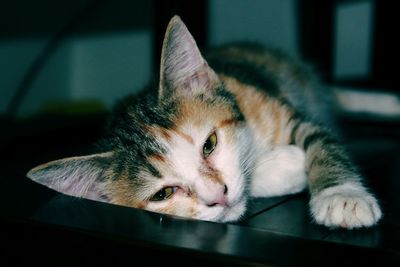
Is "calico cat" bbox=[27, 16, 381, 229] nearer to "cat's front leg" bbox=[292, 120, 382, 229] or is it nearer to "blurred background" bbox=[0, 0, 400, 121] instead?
"cat's front leg" bbox=[292, 120, 382, 229]

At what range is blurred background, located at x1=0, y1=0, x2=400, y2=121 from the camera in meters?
2.37

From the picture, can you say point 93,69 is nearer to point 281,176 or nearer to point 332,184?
point 281,176

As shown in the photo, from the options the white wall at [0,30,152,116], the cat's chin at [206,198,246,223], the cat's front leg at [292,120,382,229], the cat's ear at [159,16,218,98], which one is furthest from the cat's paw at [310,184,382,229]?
the white wall at [0,30,152,116]

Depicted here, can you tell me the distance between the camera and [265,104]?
1.31 m

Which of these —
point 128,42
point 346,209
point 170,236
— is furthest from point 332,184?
point 128,42

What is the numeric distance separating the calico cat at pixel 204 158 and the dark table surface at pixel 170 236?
0.15 feet

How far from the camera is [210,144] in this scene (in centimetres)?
105

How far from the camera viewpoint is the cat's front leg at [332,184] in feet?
2.64

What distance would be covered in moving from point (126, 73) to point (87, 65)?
0.93 feet

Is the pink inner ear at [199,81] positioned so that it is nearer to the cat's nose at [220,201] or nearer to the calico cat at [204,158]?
the calico cat at [204,158]

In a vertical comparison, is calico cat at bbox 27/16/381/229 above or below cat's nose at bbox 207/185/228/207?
above

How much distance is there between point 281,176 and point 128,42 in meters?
2.23

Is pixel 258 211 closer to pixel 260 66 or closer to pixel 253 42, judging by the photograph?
pixel 260 66

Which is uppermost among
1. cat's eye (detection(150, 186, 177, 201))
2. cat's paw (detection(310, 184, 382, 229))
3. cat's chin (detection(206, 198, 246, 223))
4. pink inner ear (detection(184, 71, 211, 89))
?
pink inner ear (detection(184, 71, 211, 89))
